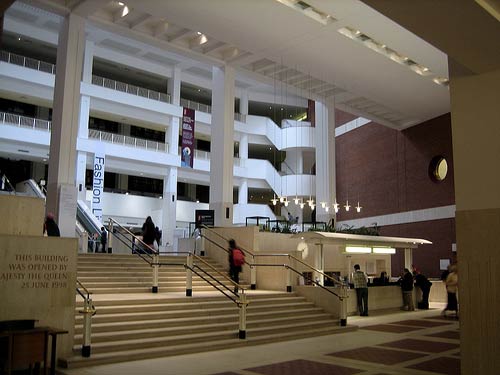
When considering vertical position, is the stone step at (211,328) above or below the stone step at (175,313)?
below

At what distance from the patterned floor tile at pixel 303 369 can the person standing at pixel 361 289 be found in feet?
24.1

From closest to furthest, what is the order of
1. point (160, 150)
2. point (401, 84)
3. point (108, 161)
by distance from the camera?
point (401, 84)
point (108, 161)
point (160, 150)

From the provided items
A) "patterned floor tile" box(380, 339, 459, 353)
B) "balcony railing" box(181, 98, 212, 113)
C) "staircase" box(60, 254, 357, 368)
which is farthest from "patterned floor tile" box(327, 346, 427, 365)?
"balcony railing" box(181, 98, 212, 113)

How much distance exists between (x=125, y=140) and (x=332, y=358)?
83.0ft

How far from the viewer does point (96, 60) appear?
32688mm

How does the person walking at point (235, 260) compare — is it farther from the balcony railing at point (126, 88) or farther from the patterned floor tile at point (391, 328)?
the balcony railing at point (126, 88)

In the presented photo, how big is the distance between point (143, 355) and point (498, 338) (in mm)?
5516

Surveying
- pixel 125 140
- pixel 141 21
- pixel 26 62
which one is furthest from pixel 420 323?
pixel 26 62

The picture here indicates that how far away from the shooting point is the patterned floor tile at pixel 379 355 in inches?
342

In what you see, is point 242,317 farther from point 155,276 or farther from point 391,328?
point 391,328

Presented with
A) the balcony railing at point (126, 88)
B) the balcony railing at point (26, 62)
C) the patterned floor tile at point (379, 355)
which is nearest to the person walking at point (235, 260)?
the patterned floor tile at point (379, 355)

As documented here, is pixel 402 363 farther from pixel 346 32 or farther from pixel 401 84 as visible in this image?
pixel 401 84

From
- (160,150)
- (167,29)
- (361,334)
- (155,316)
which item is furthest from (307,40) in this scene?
(160,150)

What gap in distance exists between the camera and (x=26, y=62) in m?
28.7
